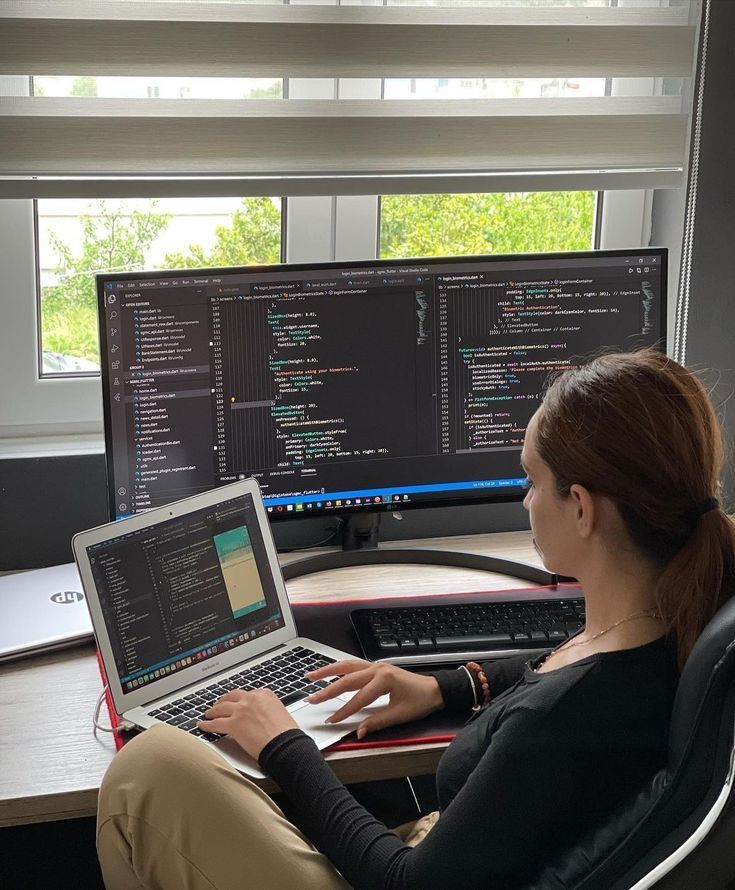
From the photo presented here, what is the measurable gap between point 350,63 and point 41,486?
875 millimetres

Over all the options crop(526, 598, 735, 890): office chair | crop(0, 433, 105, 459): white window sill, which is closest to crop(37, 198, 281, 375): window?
crop(0, 433, 105, 459): white window sill

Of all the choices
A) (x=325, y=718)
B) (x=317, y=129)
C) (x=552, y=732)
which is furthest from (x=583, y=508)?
(x=317, y=129)

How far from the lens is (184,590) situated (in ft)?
4.85

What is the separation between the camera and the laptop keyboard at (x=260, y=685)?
1.39m

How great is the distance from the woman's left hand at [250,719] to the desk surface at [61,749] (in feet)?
0.18

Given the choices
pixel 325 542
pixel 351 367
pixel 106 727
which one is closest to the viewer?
pixel 106 727

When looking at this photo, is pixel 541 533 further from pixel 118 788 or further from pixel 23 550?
pixel 23 550

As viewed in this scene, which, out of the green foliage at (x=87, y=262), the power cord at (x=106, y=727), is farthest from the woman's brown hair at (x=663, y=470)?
the green foliage at (x=87, y=262)

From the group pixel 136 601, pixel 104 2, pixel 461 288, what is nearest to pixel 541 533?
pixel 136 601

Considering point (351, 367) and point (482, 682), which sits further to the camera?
point (351, 367)

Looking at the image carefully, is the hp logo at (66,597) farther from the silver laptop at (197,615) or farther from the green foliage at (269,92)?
the green foliage at (269,92)

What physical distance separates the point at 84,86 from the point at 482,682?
1.22 metres

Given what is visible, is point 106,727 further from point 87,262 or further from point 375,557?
point 87,262

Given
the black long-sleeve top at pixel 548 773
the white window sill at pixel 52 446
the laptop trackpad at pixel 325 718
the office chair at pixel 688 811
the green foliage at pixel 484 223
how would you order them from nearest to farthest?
the office chair at pixel 688 811 < the black long-sleeve top at pixel 548 773 < the laptop trackpad at pixel 325 718 < the white window sill at pixel 52 446 < the green foliage at pixel 484 223
